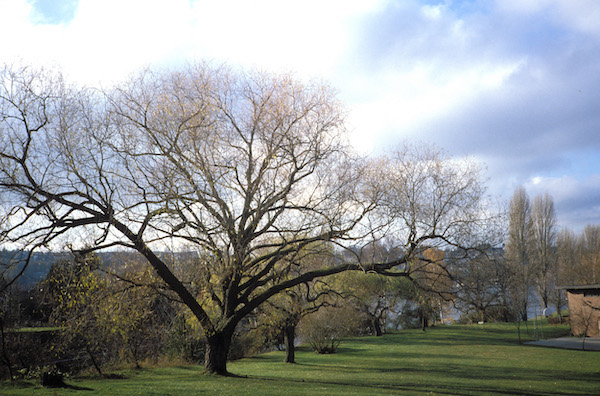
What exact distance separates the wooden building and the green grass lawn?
23.2ft

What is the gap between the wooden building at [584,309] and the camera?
126 feet

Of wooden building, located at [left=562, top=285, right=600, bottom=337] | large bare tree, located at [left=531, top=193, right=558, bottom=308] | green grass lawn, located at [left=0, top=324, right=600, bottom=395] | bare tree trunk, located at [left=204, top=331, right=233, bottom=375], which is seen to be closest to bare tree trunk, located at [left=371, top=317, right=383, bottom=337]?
green grass lawn, located at [left=0, top=324, right=600, bottom=395]

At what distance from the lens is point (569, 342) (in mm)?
35500

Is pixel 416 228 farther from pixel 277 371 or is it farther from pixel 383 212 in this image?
pixel 277 371

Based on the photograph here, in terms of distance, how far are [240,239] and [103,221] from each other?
4.21 m

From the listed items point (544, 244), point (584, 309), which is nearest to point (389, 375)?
point (584, 309)

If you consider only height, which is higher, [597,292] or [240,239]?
[240,239]

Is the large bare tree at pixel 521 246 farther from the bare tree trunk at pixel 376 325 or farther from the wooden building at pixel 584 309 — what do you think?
the bare tree trunk at pixel 376 325

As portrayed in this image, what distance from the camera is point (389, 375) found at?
19969 millimetres

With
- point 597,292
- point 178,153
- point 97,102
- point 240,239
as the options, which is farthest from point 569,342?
point 97,102

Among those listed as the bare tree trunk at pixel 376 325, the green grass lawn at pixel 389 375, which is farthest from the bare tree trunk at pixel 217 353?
the bare tree trunk at pixel 376 325

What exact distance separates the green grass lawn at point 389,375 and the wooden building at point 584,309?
7.07m

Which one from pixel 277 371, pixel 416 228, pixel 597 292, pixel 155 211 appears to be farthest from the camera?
pixel 597 292

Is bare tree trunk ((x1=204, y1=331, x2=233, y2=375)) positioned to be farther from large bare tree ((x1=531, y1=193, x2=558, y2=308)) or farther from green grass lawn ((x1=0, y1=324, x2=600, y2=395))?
large bare tree ((x1=531, y1=193, x2=558, y2=308))
